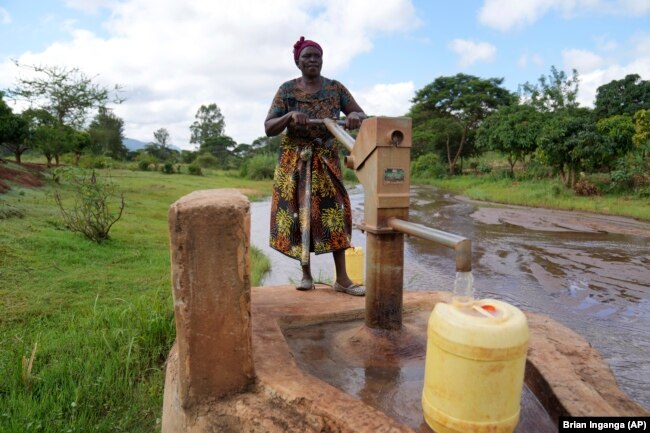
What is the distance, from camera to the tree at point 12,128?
14344 mm

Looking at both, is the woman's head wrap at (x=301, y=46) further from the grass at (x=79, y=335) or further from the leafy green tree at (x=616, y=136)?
the leafy green tree at (x=616, y=136)

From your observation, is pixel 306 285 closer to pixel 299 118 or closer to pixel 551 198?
pixel 299 118

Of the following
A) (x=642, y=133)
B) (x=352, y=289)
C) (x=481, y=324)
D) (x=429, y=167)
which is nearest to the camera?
(x=481, y=324)

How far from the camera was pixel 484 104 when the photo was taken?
25.7m

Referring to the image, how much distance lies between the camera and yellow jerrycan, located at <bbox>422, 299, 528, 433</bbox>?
3.83 feet

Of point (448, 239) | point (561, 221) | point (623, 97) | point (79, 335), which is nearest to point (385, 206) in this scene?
point (448, 239)

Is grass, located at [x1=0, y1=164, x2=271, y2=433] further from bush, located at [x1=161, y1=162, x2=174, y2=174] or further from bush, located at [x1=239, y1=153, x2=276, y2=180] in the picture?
bush, located at [x1=239, y1=153, x2=276, y2=180]

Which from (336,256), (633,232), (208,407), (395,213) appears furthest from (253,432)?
(633,232)

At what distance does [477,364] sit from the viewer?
1175mm

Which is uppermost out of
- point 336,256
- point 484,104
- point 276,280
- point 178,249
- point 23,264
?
point 484,104

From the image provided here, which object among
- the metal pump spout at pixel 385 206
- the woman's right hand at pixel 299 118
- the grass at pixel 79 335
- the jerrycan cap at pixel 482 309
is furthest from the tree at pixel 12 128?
the jerrycan cap at pixel 482 309

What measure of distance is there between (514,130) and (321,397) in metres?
19.9

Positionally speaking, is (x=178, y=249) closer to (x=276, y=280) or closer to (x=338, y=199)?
(x=338, y=199)

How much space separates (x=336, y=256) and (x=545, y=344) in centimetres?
133
